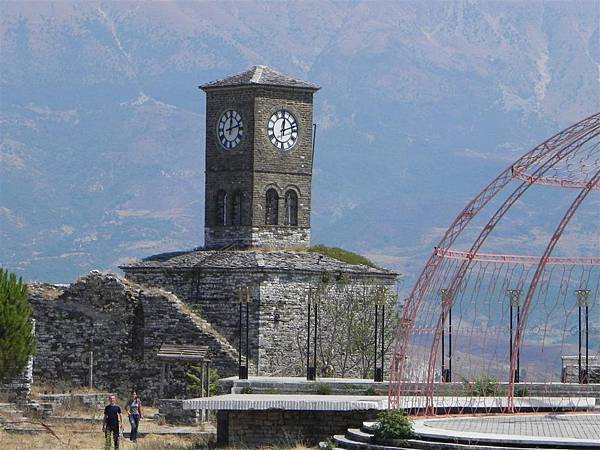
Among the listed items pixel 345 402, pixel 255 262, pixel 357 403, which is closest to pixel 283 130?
pixel 255 262

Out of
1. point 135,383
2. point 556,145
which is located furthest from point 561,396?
point 135,383

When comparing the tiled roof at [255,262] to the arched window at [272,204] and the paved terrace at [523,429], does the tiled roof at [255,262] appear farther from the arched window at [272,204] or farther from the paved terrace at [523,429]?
the paved terrace at [523,429]

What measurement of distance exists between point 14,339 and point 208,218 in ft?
84.5

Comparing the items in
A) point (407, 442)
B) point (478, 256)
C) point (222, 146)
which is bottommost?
point (407, 442)

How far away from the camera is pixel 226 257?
7688 cm

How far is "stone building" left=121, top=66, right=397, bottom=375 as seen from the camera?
7475 cm

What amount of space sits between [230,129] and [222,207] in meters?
2.91

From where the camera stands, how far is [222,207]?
268 ft

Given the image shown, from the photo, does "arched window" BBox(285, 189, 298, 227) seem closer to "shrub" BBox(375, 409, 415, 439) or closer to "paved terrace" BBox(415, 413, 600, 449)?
"paved terrace" BBox(415, 413, 600, 449)

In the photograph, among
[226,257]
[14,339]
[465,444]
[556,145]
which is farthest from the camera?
[226,257]

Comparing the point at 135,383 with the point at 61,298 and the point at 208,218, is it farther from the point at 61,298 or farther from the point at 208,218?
the point at 208,218

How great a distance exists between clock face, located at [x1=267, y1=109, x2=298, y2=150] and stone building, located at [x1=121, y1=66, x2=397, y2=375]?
4 centimetres

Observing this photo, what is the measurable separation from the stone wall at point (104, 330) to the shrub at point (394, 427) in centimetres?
2786

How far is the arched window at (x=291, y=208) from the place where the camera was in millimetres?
80938
